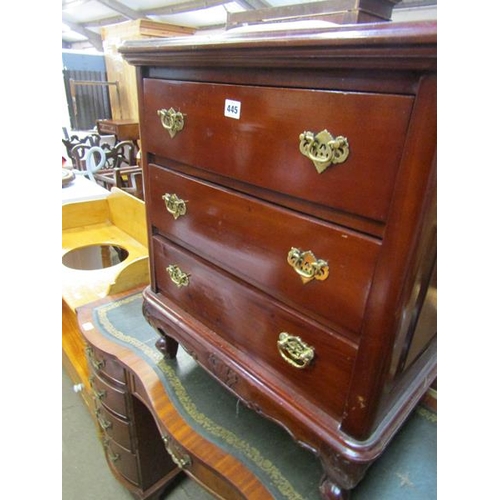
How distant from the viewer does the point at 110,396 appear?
1.01m

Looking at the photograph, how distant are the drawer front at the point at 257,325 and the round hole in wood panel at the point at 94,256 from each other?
887 mm

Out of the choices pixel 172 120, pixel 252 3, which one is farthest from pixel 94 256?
pixel 252 3

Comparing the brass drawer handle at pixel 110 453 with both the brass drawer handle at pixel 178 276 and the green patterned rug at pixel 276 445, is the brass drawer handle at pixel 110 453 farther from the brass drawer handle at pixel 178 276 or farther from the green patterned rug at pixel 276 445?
the brass drawer handle at pixel 178 276

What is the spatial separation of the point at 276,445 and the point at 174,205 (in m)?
0.52

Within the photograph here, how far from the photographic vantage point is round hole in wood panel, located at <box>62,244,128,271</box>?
1.56 m

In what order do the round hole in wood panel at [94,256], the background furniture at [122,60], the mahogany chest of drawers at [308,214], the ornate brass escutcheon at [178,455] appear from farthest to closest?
the background furniture at [122,60], the round hole in wood panel at [94,256], the ornate brass escutcheon at [178,455], the mahogany chest of drawers at [308,214]

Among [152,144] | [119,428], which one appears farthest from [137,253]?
[152,144]

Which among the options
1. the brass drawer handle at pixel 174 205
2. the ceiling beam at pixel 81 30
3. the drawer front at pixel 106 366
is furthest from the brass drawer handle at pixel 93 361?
the ceiling beam at pixel 81 30

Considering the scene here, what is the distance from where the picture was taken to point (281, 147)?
0.48m

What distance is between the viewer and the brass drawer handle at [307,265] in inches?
18.9

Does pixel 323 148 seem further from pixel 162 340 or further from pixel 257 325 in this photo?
pixel 162 340

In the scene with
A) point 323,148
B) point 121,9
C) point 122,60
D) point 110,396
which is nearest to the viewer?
point 323,148

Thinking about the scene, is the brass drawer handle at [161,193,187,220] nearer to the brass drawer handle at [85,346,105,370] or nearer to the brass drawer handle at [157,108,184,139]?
the brass drawer handle at [157,108,184,139]
